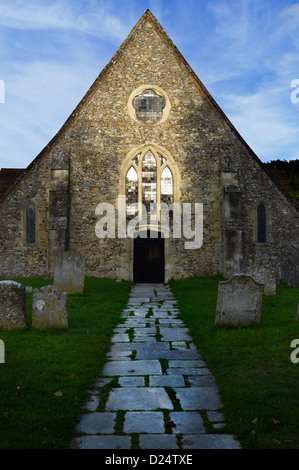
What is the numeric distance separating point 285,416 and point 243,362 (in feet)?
6.33

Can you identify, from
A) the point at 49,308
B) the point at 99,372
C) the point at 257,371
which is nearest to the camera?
the point at 257,371

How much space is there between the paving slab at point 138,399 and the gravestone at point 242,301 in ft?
11.4

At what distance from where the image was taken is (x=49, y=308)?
8.60m

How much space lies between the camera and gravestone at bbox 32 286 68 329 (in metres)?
8.57

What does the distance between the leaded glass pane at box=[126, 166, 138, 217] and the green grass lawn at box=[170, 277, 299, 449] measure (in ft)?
28.1

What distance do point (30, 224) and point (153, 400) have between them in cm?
1538

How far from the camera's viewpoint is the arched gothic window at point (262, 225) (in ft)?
64.6

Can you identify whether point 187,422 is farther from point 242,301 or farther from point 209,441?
point 242,301

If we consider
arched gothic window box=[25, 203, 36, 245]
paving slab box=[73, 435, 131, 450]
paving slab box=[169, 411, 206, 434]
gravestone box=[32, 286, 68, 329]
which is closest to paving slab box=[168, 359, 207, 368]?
paving slab box=[169, 411, 206, 434]

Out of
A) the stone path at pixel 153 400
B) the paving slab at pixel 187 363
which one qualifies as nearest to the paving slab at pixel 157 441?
the stone path at pixel 153 400

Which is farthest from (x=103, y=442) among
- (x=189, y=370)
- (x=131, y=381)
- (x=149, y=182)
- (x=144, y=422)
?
(x=149, y=182)

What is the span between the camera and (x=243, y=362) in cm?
648

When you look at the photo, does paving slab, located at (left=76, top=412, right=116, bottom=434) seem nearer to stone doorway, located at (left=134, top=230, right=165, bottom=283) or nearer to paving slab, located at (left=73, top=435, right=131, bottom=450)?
paving slab, located at (left=73, top=435, right=131, bottom=450)

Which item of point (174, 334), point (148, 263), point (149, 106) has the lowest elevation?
point (174, 334)
